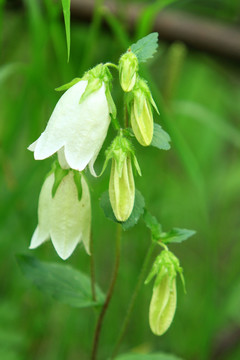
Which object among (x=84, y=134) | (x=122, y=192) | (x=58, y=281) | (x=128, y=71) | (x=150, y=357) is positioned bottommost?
(x=150, y=357)

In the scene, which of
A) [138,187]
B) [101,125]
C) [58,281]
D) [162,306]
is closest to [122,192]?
[101,125]

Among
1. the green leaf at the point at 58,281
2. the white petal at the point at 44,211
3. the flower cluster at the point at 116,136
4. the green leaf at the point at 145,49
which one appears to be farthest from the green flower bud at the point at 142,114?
the green leaf at the point at 58,281

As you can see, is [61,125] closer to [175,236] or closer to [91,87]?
[91,87]

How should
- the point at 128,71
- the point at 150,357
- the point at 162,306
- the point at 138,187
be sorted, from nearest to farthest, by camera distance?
the point at 128,71, the point at 162,306, the point at 150,357, the point at 138,187

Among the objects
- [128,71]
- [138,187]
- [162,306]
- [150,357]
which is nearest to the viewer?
[128,71]

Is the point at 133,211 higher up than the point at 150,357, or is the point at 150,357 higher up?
the point at 133,211

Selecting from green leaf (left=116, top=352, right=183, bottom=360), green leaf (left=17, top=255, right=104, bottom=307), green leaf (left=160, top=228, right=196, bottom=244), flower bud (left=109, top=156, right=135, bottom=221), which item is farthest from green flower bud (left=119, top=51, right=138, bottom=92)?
green leaf (left=116, top=352, right=183, bottom=360)

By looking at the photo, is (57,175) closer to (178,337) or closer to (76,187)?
(76,187)
